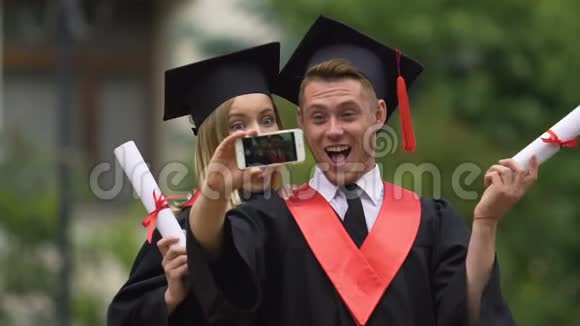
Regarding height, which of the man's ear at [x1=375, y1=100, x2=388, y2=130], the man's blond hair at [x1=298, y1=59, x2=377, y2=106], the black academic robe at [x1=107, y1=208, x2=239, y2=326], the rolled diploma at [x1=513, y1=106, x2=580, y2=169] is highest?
the man's blond hair at [x1=298, y1=59, x2=377, y2=106]

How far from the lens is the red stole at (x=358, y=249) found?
5.30 m

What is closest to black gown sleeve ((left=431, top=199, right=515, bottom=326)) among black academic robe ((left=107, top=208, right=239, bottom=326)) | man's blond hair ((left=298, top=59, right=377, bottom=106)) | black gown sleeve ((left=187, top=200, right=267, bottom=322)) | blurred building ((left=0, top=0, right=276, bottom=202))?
man's blond hair ((left=298, top=59, right=377, bottom=106))

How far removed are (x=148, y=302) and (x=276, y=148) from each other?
795 mm

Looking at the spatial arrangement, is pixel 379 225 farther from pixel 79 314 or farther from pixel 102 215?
pixel 102 215

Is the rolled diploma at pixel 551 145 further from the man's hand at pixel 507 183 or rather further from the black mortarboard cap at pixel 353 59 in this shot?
the black mortarboard cap at pixel 353 59

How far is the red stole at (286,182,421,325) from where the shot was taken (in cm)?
530

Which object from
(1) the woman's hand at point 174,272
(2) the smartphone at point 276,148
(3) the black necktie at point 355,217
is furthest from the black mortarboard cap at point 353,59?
(1) the woman's hand at point 174,272

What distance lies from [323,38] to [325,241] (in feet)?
2.43

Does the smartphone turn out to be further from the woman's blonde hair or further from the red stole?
the woman's blonde hair

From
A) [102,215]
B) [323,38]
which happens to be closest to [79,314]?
[102,215]

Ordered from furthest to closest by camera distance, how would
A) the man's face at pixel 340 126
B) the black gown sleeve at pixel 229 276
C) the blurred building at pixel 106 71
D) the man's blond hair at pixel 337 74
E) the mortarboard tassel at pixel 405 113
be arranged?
the blurred building at pixel 106 71
the mortarboard tassel at pixel 405 113
the man's blond hair at pixel 337 74
the man's face at pixel 340 126
the black gown sleeve at pixel 229 276

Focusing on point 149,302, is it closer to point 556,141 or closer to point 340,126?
point 340,126

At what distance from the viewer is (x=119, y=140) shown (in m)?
20.1

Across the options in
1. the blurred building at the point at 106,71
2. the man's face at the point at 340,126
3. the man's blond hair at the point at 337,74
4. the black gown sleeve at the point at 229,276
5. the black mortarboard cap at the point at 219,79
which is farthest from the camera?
the blurred building at the point at 106,71
